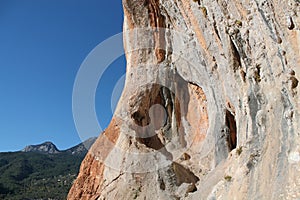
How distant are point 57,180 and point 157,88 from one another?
13387cm

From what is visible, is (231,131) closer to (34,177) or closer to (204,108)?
(204,108)

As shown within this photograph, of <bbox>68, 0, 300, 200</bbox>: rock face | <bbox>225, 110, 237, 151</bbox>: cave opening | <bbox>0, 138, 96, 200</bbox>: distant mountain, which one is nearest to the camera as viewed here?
<bbox>68, 0, 300, 200</bbox>: rock face

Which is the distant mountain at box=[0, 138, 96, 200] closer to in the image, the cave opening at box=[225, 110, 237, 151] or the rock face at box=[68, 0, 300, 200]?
the rock face at box=[68, 0, 300, 200]

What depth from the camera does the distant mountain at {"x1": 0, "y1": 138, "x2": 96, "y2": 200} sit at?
119 metres

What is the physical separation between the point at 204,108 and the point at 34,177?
14465 cm

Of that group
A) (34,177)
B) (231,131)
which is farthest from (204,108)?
(34,177)

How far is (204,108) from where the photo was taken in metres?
25.6

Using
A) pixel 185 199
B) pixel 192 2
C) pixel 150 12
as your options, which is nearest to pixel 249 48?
pixel 192 2

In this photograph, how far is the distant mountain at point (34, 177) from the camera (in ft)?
391

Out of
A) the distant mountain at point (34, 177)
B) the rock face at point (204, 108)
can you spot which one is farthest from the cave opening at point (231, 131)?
the distant mountain at point (34, 177)

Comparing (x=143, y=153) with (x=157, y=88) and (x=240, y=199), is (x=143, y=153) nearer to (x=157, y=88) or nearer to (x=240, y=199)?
(x=157, y=88)

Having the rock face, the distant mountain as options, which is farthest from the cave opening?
the distant mountain

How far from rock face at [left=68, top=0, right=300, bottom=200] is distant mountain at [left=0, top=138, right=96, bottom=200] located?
93.0 meters

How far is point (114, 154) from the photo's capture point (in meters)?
27.6
